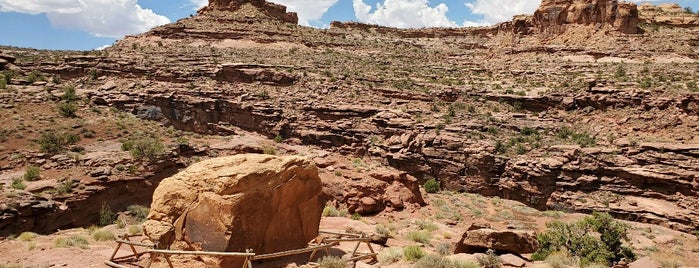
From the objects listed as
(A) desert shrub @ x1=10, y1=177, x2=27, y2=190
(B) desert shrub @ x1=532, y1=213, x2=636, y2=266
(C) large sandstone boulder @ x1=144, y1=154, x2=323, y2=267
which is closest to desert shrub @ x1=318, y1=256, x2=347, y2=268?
(C) large sandstone boulder @ x1=144, y1=154, x2=323, y2=267

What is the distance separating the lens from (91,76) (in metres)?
37.6

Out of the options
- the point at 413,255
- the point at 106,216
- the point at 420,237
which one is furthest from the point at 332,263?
the point at 106,216

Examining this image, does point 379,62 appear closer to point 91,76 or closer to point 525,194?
point 525,194

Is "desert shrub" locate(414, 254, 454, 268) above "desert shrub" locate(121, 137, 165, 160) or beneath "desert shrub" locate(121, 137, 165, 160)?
beneath

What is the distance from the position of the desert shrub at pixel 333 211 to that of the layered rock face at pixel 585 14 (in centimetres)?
3209

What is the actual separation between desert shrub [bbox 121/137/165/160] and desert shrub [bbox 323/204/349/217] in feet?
35.1

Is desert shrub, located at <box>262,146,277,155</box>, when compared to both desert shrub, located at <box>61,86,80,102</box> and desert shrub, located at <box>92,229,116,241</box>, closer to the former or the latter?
desert shrub, located at <box>92,229,116,241</box>

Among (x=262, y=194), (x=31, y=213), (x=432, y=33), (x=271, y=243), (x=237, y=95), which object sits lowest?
(x=31, y=213)

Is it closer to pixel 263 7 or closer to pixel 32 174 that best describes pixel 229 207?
pixel 32 174

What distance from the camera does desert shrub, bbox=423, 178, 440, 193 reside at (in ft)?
91.1

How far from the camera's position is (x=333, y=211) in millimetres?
21359

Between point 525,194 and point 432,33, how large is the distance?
34435 mm

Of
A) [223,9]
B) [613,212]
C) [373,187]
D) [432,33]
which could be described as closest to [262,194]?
[373,187]

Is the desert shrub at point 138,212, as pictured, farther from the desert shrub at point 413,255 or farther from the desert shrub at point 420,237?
the desert shrub at point 413,255
